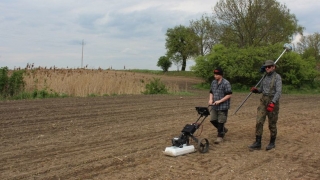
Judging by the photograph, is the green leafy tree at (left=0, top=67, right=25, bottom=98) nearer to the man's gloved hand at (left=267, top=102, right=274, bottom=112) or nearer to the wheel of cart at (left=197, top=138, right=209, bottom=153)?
the wheel of cart at (left=197, top=138, right=209, bottom=153)

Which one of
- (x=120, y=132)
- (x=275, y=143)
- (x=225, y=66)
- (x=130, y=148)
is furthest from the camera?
(x=225, y=66)

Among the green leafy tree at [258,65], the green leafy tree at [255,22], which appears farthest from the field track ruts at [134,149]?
the green leafy tree at [255,22]

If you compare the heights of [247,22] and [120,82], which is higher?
[247,22]

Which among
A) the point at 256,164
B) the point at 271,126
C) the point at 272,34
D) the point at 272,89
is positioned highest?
the point at 272,34

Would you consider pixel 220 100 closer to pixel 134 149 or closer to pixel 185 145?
pixel 185 145

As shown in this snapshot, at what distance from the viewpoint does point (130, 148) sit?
7.26m

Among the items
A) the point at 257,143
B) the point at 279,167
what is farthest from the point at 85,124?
the point at 279,167

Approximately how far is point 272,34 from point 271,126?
2842cm

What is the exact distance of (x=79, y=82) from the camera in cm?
1833

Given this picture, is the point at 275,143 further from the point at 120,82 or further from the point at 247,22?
the point at 247,22

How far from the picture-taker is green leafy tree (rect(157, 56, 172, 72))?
57.8m

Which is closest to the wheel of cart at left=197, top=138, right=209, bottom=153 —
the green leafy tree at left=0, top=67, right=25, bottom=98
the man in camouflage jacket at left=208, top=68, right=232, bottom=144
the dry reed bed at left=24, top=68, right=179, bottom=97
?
the man in camouflage jacket at left=208, top=68, right=232, bottom=144

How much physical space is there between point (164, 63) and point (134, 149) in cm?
5109

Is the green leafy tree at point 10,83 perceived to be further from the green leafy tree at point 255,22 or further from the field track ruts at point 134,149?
the green leafy tree at point 255,22
